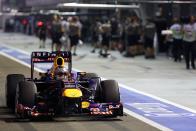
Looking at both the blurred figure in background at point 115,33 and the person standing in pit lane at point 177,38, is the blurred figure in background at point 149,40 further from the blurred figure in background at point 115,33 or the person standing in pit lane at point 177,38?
the blurred figure in background at point 115,33

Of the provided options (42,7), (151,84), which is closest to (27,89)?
(151,84)

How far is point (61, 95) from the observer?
11.0m

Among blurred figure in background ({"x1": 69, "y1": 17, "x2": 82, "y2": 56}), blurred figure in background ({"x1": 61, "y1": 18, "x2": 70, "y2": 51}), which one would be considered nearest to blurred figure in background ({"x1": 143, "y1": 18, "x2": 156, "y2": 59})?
blurred figure in background ({"x1": 69, "y1": 17, "x2": 82, "y2": 56})

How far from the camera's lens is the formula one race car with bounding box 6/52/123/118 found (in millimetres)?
11109

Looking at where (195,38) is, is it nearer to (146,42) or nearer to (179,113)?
(146,42)

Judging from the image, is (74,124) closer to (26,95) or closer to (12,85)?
(26,95)

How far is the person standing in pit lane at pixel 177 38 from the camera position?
87.5 feet

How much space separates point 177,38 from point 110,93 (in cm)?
1570

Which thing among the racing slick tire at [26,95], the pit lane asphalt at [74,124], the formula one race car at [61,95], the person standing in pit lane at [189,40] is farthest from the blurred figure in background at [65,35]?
the racing slick tire at [26,95]

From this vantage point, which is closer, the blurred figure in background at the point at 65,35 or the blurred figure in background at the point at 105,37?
the blurred figure in background at the point at 105,37

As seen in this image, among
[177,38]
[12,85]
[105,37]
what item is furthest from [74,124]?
[105,37]

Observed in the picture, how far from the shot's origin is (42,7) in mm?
48562

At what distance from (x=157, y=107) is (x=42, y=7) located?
35691mm


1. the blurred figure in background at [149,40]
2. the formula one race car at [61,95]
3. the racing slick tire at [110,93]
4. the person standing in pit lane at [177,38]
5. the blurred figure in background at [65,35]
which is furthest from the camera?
the blurred figure in background at [65,35]
